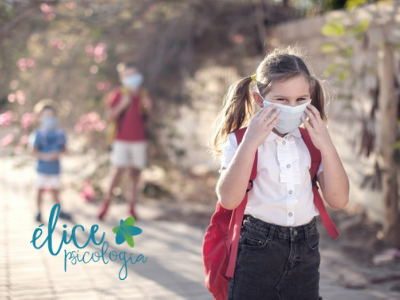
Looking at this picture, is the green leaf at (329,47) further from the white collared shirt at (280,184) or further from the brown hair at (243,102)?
the white collared shirt at (280,184)

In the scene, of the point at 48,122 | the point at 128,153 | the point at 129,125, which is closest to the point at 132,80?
the point at 129,125

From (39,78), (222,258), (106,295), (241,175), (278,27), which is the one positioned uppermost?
(278,27)

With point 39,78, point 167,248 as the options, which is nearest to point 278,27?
point 39,78

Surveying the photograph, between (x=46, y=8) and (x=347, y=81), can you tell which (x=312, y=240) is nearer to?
(x=347, y=81)

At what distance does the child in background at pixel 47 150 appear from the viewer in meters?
6.68

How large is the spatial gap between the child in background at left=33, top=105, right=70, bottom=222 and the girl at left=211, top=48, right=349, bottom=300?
14.1ft

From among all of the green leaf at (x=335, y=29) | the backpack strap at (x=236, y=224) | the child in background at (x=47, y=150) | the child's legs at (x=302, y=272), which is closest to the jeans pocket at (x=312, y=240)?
the child's legs at (x=302, y=272)

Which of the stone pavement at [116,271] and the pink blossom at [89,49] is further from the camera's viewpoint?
the pink blossom at [89,49]

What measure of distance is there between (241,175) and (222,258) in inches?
16.2

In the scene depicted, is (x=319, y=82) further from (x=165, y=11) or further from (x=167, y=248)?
(x=165, y=11)

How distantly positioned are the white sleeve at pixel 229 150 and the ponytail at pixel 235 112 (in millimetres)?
138

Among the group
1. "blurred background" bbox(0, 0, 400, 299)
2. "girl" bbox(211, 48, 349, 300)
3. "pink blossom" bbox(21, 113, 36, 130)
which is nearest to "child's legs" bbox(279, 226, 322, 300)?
"girl" bbox(211, 48, 349, 300)

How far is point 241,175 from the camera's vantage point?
254 centimetres

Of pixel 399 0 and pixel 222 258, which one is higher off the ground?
pixel 399 0
